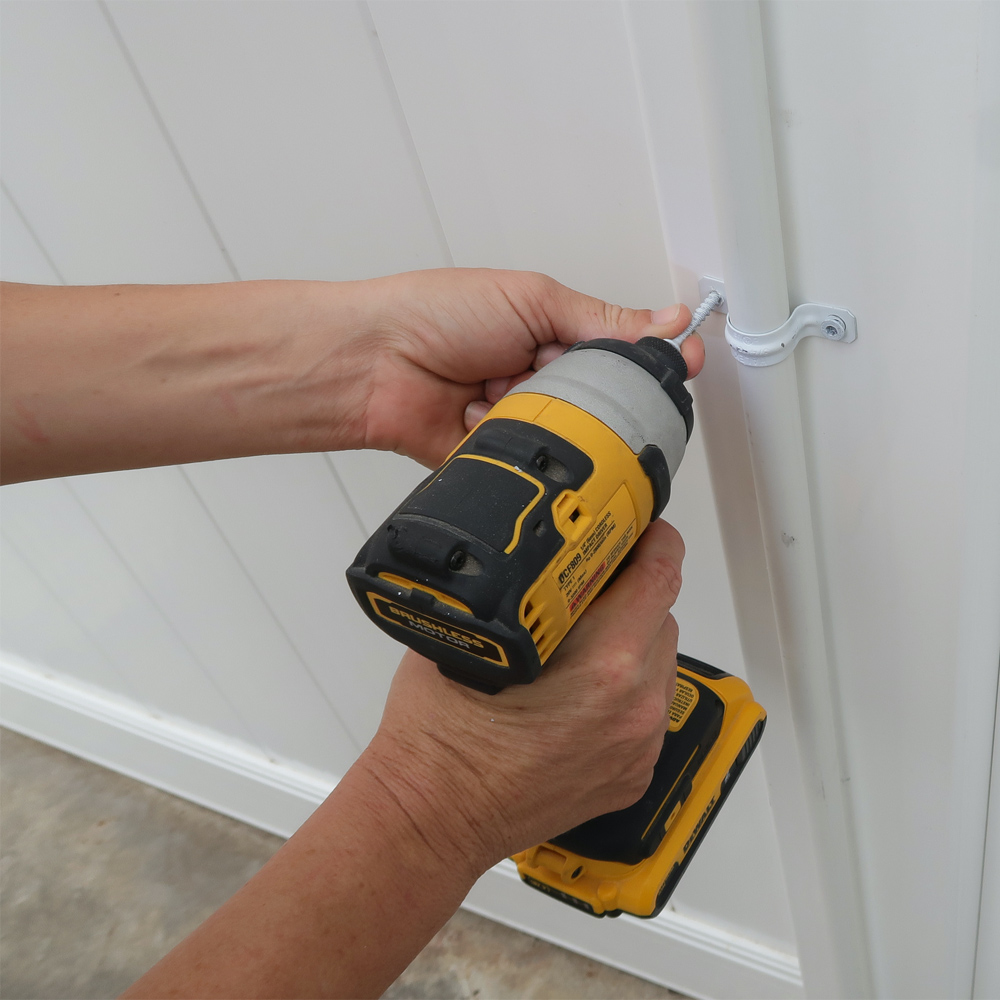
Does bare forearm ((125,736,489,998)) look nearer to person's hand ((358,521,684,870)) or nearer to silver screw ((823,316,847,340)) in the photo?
person's hand ((358,521,684,870))

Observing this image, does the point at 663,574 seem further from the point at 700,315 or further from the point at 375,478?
the point at 375,478

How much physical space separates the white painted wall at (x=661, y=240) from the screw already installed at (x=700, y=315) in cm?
2

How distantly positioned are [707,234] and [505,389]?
0.75ft

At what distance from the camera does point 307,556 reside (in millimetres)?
1074

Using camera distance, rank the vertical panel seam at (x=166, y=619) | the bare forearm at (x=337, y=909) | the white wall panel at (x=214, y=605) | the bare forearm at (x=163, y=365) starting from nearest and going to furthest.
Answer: the bare forearm at (x=337, y=909), the bare forearm at (x=163, y=365), the white wall panel at (x=214, y=605), the vertical panel seam at (x=166, y=619)

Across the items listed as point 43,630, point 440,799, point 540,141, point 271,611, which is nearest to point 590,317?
point 540,141

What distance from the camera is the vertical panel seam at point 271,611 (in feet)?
3.57

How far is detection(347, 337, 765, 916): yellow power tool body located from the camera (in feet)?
1.57

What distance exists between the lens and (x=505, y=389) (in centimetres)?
72

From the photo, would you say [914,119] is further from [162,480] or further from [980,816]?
[162,480]

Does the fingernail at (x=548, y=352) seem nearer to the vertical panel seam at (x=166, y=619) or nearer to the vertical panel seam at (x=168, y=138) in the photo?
the vertical panel seam at (x=168, y=138)

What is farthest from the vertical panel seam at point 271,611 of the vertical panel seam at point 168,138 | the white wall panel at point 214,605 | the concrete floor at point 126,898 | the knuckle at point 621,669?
the knuckle at point 621,669

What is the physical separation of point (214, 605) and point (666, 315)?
907 mm

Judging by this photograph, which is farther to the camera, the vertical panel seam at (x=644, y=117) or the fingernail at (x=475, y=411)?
the fingernail at (x=475, y=411)
